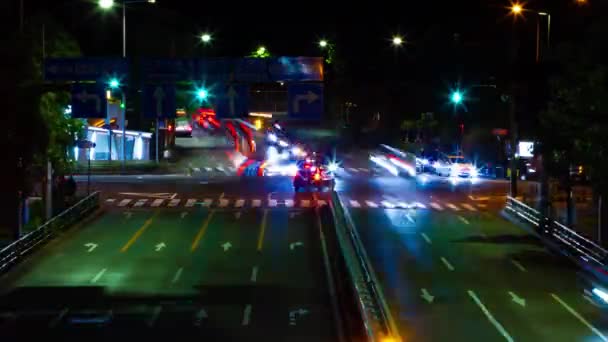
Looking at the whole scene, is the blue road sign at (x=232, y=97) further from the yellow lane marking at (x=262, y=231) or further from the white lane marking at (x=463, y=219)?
the white lane marking at (x=463, y=219)

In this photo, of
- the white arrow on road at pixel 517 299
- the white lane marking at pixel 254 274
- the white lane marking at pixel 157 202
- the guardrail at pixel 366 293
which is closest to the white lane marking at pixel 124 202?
the white lane marking at pixel 157 202

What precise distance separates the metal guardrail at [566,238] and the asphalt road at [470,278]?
584 mm

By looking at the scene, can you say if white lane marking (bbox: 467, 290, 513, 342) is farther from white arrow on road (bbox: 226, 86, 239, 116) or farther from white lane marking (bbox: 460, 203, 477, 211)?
white lane marking (bbox: 460, 203, 477, 211)

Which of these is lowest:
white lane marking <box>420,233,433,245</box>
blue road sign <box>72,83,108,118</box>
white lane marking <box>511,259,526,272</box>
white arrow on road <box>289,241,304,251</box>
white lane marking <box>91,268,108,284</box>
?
white lane marking <box>91,268,108,284</box>

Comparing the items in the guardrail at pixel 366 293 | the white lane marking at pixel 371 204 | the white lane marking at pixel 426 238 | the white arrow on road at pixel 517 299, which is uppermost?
the white lane marking at pixel 371 204

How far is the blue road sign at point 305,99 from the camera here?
35656 mm

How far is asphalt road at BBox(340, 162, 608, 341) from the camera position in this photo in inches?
803

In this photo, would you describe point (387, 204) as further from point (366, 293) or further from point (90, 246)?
point (366, 293)

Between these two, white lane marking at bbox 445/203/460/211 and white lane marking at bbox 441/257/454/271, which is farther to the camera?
white lane marking at bbox 445/203/460/211

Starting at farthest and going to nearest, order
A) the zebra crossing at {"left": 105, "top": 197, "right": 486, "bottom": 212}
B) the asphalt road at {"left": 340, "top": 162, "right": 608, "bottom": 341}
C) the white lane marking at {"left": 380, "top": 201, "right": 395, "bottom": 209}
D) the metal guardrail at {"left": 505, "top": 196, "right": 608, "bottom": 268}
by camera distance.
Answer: the white lane marking at {"left": 380, "top": 201, "right": 395, "bottom": 209} → the zebra crossing at {"left": 105, "top": 197, "right": 486, "bottom": 212} → the metal guardrail at {"left": 505, "top": 196, "right": 608, "bottom": 268} → the asphalt road at {"left": 340, "top": 162, "right": 608, "bottom": 341}

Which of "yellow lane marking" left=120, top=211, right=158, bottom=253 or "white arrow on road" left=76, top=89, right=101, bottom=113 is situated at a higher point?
"white arrow on road" left=76, top=89, right=101, bottom=113

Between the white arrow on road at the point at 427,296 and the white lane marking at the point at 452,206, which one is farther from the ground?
the white lane marking at the point at 452,206

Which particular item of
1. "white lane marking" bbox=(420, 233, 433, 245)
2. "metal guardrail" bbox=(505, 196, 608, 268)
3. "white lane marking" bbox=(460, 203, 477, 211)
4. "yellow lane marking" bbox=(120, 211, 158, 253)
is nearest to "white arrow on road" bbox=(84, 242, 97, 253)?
"yellow lane marking" bbox=(120, 211, 158, 253)

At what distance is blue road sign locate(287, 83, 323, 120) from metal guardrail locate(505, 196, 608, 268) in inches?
362
